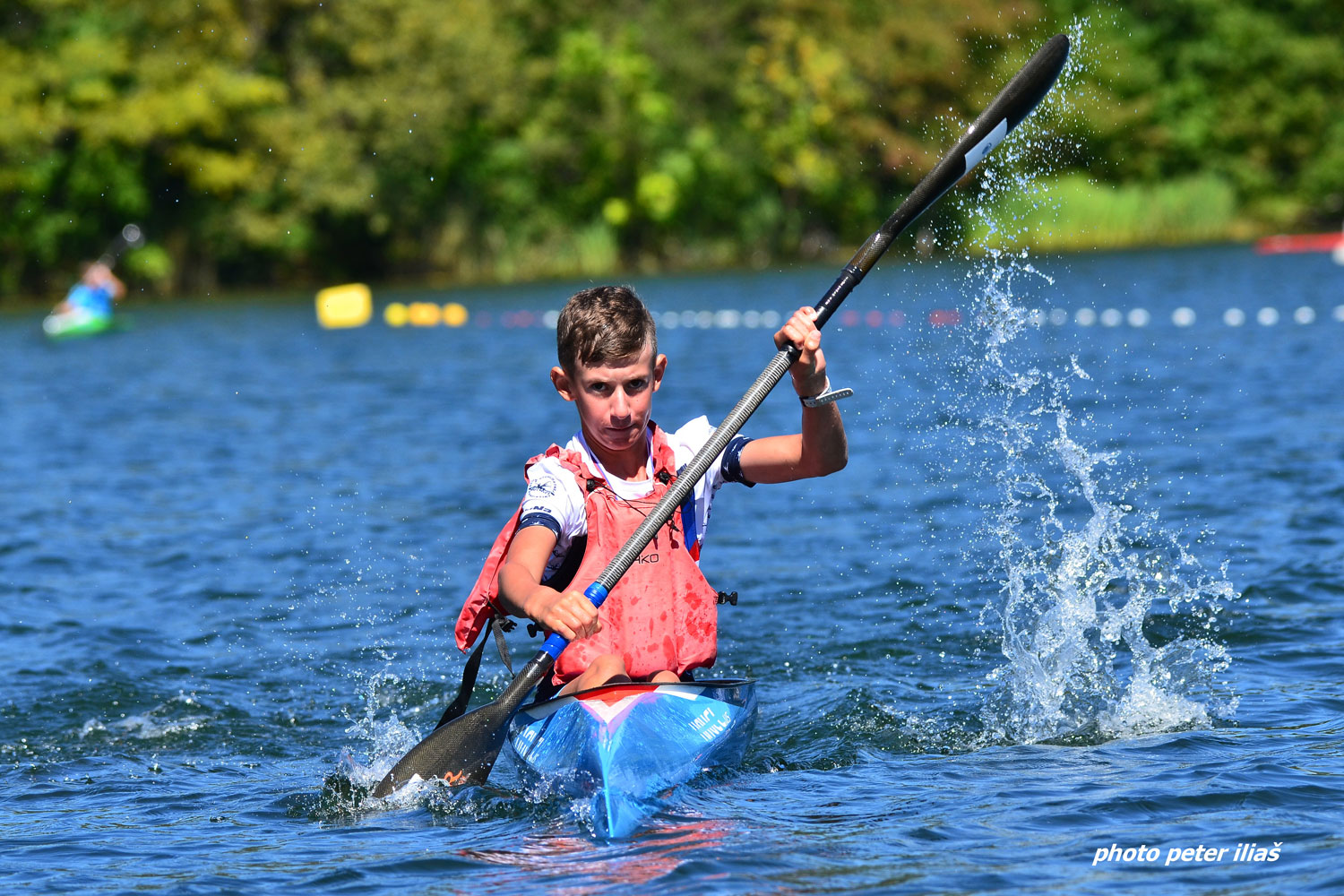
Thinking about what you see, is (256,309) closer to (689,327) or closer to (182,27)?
(182,27)

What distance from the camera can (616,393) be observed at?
15.1 feet

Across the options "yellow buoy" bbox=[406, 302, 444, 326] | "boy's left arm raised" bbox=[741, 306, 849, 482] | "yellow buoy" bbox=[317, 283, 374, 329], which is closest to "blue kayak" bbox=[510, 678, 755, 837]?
"boy's left arm raised" bbox=[741, 306, 849, 482]

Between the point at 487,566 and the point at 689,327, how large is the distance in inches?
788

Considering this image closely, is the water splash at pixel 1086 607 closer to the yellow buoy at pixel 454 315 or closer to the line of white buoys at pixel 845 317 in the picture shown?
the line of white buoys at pixel 845 317

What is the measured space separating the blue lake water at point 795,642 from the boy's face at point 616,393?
1.09 m

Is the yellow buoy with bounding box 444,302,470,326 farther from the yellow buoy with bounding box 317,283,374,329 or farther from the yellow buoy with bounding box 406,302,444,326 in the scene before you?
the yellow buoy with bounding box 317,283,374,329

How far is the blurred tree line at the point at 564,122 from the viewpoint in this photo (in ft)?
126

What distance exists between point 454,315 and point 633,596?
79.9 ft

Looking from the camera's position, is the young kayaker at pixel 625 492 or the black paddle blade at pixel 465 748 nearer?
the young kayaker at pixel 625 492

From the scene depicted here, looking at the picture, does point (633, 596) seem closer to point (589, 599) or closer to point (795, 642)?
point (589, 599)

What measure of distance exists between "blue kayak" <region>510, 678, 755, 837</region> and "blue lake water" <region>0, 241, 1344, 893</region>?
0.11 meters

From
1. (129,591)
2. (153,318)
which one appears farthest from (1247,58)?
(129,591)

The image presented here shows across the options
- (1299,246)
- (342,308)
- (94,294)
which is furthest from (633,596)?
(1299,246)

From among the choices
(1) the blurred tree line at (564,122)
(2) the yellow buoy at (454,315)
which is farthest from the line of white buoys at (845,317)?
(1) the blurred tree line at (564,122)
